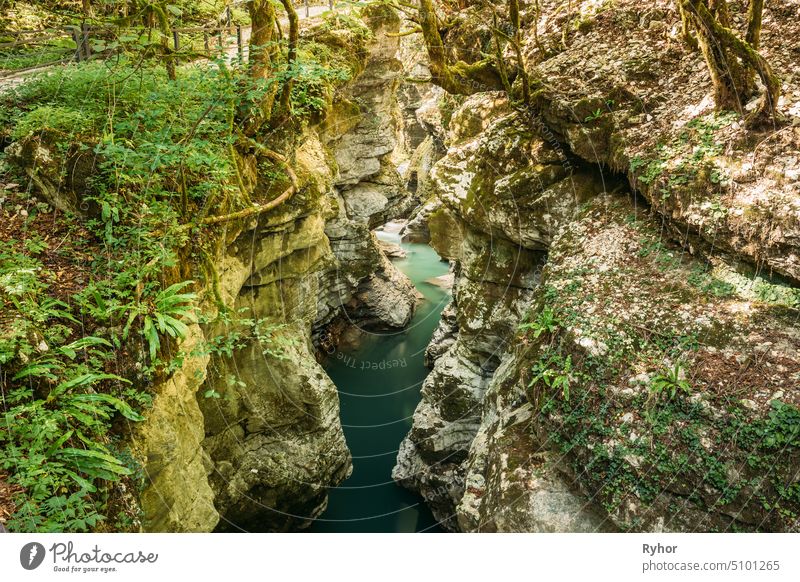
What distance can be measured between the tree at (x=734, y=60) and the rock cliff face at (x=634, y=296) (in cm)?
30

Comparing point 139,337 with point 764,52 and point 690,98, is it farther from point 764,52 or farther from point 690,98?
point 764,52

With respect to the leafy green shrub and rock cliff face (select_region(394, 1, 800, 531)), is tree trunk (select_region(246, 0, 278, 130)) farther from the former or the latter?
rock cliff face (select_region(394, 1, 800, 531))

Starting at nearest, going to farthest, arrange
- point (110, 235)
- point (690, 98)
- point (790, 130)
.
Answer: point (110, 235)
point (790, 130)
point (690, 98)

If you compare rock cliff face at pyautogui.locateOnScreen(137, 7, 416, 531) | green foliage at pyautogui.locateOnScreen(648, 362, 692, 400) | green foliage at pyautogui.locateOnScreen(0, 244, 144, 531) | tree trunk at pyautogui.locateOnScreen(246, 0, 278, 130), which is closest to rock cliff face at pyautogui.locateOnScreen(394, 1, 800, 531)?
green foliage at pyautogui.locateOnScreen(648, 362, 692, 400)

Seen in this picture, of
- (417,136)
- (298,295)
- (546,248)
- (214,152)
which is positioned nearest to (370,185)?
(298,295)

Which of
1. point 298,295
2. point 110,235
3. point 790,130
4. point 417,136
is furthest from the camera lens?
point 417,136

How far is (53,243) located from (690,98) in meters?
10.6

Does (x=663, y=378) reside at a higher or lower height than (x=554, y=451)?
higher

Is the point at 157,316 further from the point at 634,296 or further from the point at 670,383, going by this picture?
the point at 634,296

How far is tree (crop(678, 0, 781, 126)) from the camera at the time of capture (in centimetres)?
681

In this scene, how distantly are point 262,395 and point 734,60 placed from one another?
1175 centimetres

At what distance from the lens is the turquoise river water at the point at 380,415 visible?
539 inches

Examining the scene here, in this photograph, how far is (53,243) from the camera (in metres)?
6.09

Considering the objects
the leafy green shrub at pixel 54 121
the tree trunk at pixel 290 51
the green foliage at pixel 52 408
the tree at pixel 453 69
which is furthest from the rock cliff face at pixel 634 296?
the leafy green shrub at pixel 54 121
